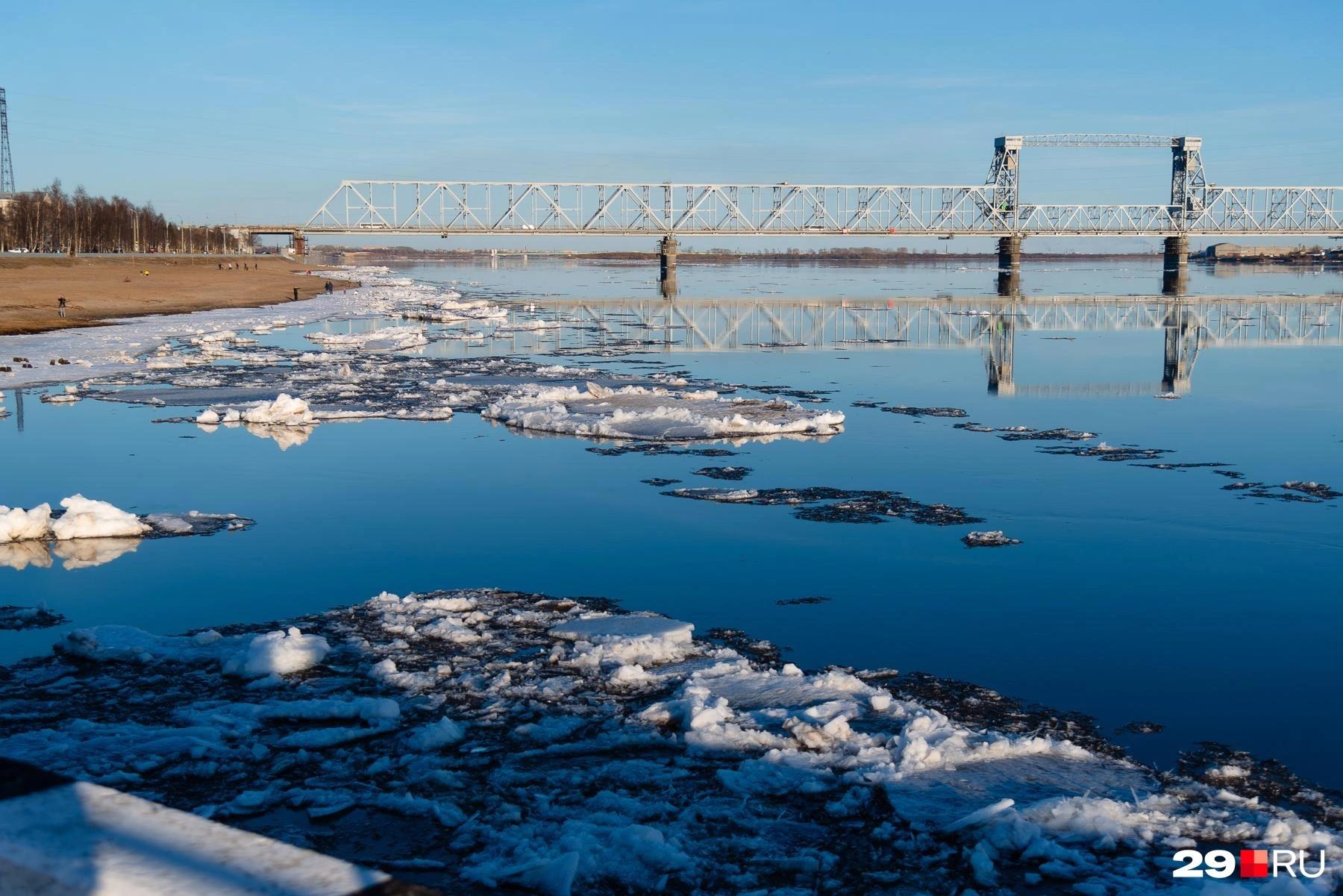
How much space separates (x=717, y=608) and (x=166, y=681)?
3313 millimetres

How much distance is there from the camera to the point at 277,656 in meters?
6.27

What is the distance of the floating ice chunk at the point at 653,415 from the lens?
599 inches

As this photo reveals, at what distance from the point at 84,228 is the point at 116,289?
2611 inches

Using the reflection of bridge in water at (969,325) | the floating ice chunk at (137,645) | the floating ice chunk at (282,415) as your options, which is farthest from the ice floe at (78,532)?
the reflection of bridge in water at (969,325)

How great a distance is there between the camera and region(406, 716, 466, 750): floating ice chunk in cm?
532

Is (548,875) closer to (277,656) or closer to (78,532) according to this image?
(277,656)

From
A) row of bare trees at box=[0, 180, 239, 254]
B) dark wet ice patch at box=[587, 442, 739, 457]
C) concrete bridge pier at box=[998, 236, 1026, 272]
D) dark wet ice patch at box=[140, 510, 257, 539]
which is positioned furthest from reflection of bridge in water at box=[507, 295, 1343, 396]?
row of bare trees at box=[0, 180, 239, 254]

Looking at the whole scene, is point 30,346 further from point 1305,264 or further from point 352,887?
point 1305,264

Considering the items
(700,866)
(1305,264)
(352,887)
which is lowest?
(700,866)

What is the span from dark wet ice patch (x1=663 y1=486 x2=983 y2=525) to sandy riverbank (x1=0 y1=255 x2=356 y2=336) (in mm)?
24252

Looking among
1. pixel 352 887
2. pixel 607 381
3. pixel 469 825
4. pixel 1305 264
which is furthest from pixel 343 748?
pixel 1305 264

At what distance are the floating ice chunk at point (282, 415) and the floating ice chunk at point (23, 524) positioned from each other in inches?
261

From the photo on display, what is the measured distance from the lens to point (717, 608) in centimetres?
770

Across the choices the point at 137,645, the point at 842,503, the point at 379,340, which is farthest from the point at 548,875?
the point at 379,340
